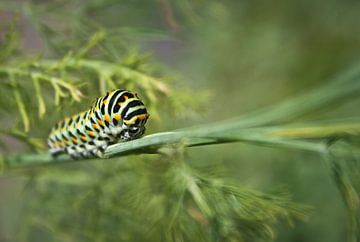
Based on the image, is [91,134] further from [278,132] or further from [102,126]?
[278,132]

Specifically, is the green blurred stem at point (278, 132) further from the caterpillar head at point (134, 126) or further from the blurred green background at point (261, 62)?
the blurred green background at point (261, 62)

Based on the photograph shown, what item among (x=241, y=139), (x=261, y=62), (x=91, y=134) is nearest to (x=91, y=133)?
(x=91, y=134)

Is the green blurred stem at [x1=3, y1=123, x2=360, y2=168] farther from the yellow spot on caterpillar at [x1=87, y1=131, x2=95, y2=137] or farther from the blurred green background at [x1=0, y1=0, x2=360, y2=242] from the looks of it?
the blurred green background at [x1=0, y1=0, x2=360, y2=242]

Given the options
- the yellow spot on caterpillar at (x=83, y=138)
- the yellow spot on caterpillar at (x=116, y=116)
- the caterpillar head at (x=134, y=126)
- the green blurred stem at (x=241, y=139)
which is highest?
the yellow spot on caterpillar at (x=83, y=138)

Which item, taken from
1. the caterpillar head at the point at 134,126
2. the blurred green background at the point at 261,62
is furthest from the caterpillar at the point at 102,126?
the blurred green background at the point at 261,62

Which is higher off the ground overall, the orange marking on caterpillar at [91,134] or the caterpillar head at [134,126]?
the orange marking on caterpillar at [91,134]

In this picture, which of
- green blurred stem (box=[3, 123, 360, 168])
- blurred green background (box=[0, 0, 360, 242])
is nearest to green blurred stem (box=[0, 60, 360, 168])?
green blurred stem (box=[3, 123, 360, 168])
